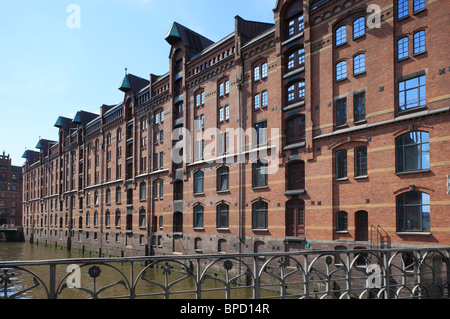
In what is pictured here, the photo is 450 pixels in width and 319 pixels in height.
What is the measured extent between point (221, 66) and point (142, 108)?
13.6m

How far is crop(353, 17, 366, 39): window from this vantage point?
19.0 m

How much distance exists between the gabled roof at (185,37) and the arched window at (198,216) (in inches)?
542

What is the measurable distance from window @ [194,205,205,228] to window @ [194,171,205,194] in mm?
1271

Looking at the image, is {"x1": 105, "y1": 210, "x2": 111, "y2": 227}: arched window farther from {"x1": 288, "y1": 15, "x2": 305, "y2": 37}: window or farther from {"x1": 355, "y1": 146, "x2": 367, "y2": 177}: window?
{"x1": 355, "y1": 146, "x2": 367, "y2": 177}: window

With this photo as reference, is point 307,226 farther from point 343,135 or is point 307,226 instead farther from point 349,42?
point 349,42

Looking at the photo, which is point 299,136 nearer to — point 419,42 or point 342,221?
point 342,221

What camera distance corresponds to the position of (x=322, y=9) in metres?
20.9

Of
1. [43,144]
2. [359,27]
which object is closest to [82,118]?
[43,144]

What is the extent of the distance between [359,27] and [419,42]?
3367mm

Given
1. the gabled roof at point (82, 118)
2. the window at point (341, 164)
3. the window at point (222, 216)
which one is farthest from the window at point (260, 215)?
the gabled roof at point (82, 118)

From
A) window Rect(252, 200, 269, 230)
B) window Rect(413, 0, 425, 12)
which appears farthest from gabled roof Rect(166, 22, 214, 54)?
window Rect(413, 0, 425, 12)

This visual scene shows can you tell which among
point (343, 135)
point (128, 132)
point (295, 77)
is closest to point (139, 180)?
point (128, 132)

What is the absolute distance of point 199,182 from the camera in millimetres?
29812

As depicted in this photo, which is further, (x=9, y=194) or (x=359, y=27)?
(x=9, y=194)
